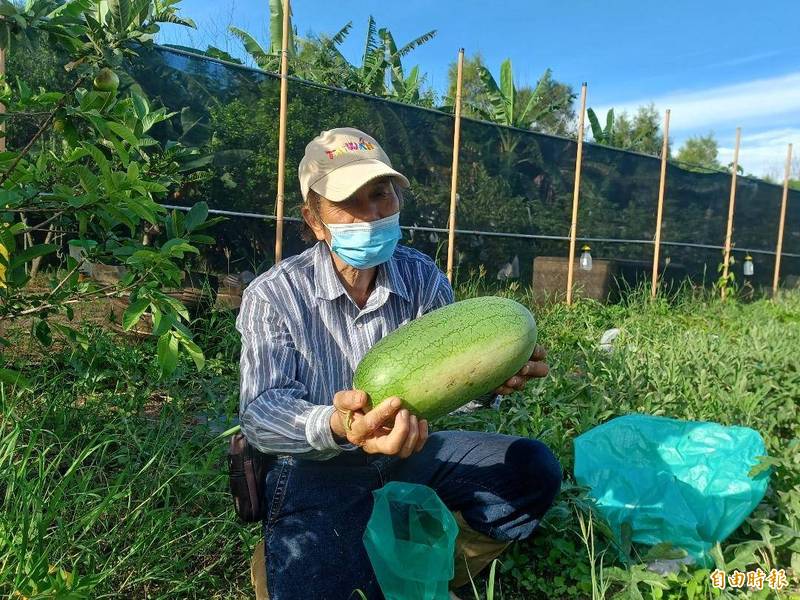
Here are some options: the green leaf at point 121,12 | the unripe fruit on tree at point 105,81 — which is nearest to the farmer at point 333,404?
the unripe fruit on tree at point 105,81

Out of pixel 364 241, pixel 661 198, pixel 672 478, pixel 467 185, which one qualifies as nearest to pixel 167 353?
pixel 364 241

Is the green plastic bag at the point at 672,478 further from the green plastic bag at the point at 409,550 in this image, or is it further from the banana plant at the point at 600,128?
the banana plant at the point at 600,128

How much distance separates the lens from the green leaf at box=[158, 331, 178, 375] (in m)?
1.89

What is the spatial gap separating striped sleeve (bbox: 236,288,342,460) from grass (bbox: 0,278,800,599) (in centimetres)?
52

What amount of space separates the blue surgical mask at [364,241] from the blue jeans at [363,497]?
0.63 meters

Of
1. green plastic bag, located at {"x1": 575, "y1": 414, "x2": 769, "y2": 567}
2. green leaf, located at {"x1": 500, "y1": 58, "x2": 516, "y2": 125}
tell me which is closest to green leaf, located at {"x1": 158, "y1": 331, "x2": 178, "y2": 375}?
green plastic bag, located at {"x1": 575, "y1": 414, "x2": 769, "y2": 567}

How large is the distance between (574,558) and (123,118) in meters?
2.15

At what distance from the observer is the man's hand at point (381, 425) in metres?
1.56

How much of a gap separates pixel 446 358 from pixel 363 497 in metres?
0.62

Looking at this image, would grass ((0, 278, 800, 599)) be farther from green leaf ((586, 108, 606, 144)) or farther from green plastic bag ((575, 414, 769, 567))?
A: green leaf ((586, 108, 606, 144))

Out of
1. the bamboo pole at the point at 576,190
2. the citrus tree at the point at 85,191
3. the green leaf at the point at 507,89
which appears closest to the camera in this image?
the citrus tree at the point at 85,191

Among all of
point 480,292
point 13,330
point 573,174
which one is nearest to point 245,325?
point 13,330

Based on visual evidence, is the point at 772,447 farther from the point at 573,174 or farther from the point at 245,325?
the point at 573,174

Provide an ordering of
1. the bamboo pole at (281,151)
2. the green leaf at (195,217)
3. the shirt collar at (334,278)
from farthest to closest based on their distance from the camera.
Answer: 1. the bamboo pole at (281,151)
2. the green leaf at (195,217)
3. the shirt collar at (334,278)
